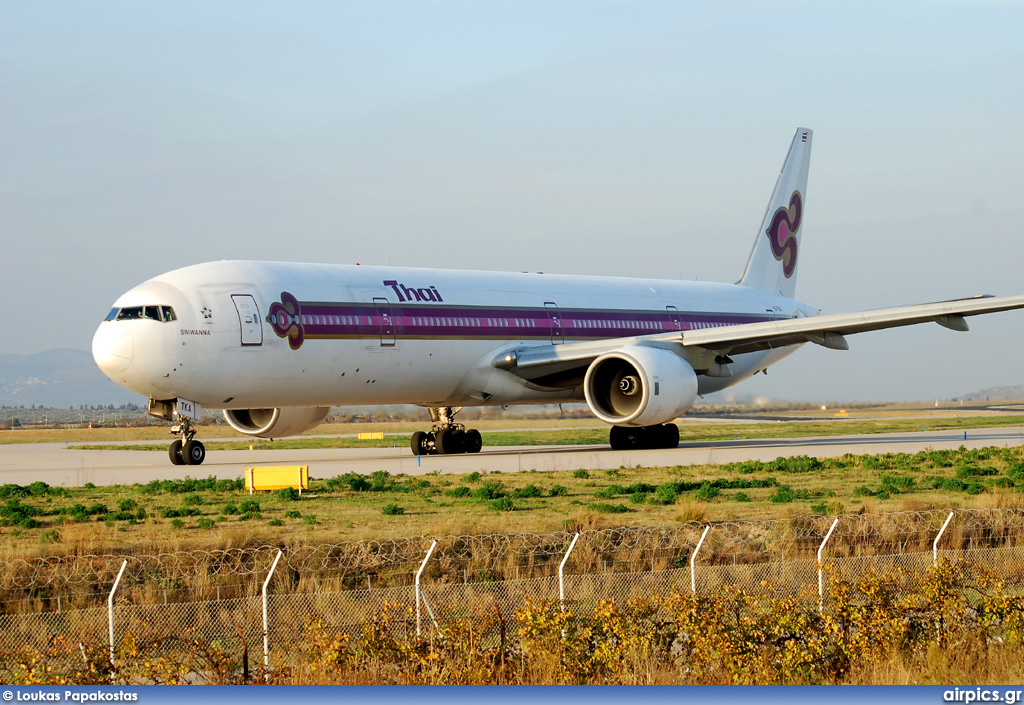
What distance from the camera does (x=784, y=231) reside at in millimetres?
44000

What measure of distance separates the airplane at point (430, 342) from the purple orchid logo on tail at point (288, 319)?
0.03m

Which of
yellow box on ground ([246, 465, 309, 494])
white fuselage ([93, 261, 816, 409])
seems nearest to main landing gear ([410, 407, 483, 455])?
white fuselage ([93, 261, 816, 409])

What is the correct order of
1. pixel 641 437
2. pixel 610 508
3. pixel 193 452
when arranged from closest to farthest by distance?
pixel 610 508
pixel 193 452
pixel 641 437

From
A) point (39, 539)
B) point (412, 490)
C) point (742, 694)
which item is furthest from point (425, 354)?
point (742, 694)

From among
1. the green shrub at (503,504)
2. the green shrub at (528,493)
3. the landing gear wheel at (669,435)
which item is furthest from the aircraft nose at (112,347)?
the landing gear wheel at (669,435)

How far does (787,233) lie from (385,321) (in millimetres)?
20601

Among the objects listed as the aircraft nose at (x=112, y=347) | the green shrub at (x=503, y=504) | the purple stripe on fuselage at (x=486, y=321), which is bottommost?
the green shrub at (x=503, y=504)

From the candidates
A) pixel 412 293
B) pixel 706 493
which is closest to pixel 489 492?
pixel 706 493

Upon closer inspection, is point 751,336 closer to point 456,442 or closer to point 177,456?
point 456,442

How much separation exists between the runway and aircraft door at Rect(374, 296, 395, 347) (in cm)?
311

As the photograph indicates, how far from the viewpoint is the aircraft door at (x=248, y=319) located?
2616cm

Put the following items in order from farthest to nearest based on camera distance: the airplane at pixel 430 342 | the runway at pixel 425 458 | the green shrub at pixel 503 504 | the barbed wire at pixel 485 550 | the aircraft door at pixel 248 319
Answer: the runway at pixel 425 458
the aircraft door at pixel 248 319
the airplane at pixel 430 342
the green shrub at pixel 503 504
the barbed wire at pixel 485 550

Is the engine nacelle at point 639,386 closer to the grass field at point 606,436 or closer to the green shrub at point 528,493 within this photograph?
the green shrub at point 528,493

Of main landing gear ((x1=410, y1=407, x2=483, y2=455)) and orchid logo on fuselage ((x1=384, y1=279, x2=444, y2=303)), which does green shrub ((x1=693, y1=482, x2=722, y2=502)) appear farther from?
main landing gear ((x1=410, y1=407, x2=483, y2=455))
